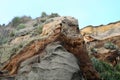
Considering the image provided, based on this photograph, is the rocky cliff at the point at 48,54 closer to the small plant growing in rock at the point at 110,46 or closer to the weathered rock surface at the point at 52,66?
the weathered rock surface at the point at 52,66

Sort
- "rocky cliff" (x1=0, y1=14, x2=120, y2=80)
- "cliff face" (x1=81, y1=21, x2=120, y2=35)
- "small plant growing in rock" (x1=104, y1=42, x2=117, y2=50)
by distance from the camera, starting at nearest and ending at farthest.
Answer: "rocky cliff" (x1=0, y1=14, x2=120, y2=80), "small plant growing in rock" (x1=104, y1=42, x2=117, y2=50), "cliff face" (x1=81, y1=21, x2=120, y2=35)

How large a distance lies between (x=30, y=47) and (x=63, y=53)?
2.08 m

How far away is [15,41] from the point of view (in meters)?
23.4

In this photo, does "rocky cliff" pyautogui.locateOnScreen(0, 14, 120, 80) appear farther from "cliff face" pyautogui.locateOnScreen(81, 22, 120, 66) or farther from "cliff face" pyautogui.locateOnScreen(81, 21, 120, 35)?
"cliff face" pyautogui.locateOnScreen(81, 21, 120, 35)

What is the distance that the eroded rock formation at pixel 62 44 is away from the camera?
67.6ft

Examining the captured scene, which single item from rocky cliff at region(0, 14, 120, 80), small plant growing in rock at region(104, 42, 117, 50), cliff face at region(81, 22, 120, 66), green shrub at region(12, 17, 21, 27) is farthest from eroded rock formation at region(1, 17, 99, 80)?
small plant growing in rock at region(104, 42, 117, 50)

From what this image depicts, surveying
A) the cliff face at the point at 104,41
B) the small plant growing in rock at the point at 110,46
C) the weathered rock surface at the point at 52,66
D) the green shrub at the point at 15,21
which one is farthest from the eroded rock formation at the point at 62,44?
the small plant growing in rock at the point at 110,46

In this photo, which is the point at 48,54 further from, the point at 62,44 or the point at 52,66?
the point at 62,44

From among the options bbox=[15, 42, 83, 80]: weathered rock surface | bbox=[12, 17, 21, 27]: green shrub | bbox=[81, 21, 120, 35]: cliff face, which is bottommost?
bbox=[15, 42, 83, 80]: weathered rock surface

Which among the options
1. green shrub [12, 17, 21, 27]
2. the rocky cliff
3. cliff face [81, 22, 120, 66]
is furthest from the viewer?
cliff face [81, 22, 120, 66]

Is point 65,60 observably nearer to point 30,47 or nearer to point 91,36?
point 30,47

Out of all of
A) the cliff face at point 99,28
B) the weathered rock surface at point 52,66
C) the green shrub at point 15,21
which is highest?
the green shrub at point 15,21

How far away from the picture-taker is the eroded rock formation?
20609 mm

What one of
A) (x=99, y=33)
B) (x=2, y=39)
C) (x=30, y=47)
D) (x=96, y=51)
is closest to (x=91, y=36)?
(x=99, y=33)
